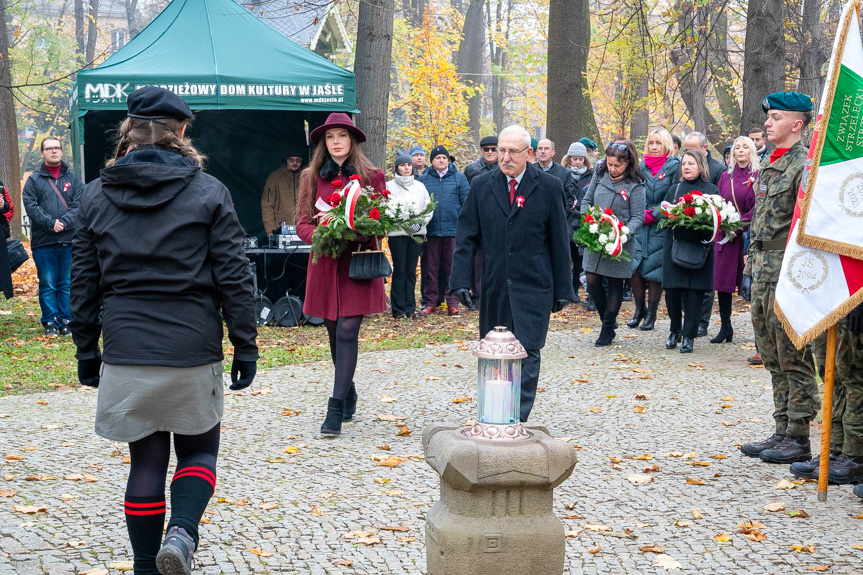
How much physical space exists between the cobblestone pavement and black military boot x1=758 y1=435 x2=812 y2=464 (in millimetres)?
99

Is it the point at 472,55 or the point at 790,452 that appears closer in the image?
the point at 790,452

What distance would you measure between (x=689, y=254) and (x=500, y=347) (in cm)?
665

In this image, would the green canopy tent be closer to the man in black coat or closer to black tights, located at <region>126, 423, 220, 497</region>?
the man in black coat

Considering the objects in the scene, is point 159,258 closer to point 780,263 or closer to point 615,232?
point 780,263

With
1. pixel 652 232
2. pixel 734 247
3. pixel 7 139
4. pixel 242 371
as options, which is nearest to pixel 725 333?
pixel 734 247

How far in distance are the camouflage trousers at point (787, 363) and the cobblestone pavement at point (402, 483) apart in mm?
382

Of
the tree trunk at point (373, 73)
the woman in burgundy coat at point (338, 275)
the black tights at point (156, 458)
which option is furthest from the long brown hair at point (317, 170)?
the tree trunk at point (373, 73)

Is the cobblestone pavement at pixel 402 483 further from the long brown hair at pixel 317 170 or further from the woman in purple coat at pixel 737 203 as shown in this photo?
the long brown hair at pixel 317 170

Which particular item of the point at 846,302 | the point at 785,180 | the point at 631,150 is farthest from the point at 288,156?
the point at 846,302

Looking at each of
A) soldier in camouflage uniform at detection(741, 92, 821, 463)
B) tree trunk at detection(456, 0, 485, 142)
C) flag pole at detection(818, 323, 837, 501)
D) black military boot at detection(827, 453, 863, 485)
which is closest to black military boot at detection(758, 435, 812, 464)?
soldier in camouflage uniform at detection(741, 92, 821, 463)

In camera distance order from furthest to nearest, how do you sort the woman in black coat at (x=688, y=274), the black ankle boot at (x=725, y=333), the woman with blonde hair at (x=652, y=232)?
the woman with blonde hair at (x=652, y=232), the black ankle boot at (x=725, y=333), the woman in black coat at (x=688, y=274)

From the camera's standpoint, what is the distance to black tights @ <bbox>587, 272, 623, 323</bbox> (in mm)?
11045

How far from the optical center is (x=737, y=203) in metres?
10.7

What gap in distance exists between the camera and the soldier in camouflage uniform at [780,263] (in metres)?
6.31
